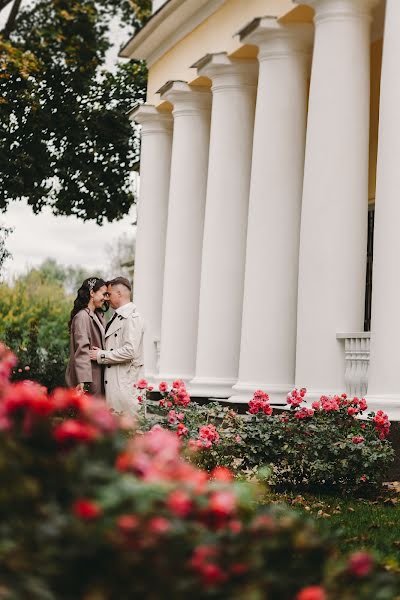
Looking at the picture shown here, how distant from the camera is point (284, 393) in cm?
1847

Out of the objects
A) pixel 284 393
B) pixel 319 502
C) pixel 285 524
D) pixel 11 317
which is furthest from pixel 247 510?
pixel 11 317

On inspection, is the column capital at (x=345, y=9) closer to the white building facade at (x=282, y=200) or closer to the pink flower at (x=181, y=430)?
the white building facade at (x=282, y=200)

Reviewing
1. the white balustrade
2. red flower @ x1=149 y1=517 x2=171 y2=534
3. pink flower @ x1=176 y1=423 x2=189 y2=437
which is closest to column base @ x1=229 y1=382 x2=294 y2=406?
the white balustrade

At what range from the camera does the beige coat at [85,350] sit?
1288 centimetres

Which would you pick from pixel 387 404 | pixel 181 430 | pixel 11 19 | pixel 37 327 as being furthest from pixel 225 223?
pixel 37 327

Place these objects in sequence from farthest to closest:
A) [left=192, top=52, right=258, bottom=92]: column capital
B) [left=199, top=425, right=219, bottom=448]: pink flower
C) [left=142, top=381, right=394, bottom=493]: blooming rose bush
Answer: [left=192, top=52, right=258, bottom=92]: column capital
[left=142, top=381, right=394, bottom=493]: blooming rose bush
[left=199, top=425, right=219, bottom=448]: pink flower

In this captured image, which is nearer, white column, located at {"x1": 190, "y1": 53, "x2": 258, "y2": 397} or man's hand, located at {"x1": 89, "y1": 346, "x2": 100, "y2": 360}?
man's hand, located at {"x1": 89, "y1": 346, "x2": 100, "y2": 360}

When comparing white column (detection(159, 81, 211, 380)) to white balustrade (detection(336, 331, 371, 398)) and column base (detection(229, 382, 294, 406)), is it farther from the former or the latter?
white balustrade (detection(336, 331, 371, 398))

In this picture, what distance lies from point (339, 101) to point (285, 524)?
1302 cm

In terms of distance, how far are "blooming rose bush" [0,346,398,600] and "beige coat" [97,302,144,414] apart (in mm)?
8780

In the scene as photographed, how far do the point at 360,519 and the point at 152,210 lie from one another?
55.1 ft

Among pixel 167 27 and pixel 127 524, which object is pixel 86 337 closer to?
pixel 127 524

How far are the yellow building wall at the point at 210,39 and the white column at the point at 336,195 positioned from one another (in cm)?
189

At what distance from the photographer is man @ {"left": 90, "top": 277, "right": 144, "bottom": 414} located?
12.7 m
